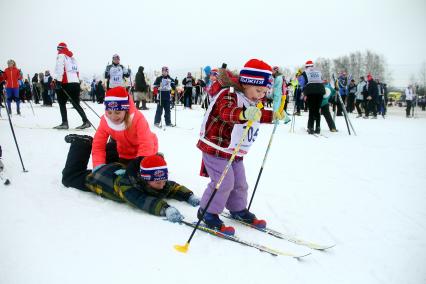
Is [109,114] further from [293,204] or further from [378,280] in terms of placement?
[378,280]

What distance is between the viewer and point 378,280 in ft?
7.52

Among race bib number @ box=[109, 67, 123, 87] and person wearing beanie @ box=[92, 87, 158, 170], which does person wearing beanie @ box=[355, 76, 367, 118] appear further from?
person wearing beanie @ box=[92, 87, 158, 170]

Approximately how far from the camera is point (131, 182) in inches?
126

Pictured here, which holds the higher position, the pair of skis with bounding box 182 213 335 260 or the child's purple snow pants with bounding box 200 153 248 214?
the child's purple snow pants with bounding box 200 153 248 214

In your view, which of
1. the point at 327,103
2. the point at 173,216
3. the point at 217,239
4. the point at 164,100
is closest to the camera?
the point at 217,239

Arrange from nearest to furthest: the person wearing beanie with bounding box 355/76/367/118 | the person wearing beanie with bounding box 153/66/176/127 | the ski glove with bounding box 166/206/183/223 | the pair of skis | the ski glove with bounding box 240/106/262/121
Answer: the ski glove with bounding box 240/106/262/121 < the pair of skis < the ski glove with bounding box 166/206/183/223 < the person wearing beanie with bounding box 153/66/176/127 < the person wearing beanie with bounding box 355/76/367/118

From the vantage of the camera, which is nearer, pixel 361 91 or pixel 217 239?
pixel 217 239

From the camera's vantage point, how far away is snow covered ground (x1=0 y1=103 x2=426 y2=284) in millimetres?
2193

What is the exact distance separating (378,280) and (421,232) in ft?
3.86

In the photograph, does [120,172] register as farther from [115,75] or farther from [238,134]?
[115,75]

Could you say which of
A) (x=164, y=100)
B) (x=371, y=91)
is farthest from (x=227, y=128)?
(x=371, y=91)

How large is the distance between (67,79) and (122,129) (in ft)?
16.0

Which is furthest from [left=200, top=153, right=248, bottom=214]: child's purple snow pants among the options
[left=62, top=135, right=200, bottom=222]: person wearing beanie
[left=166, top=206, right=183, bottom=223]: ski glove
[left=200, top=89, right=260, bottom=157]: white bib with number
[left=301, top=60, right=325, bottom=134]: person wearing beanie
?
[left=301, top=60, right=325, bottom=134]: person wearing beanie

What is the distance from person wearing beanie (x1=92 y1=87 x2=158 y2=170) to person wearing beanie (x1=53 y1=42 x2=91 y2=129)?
4204 mm
